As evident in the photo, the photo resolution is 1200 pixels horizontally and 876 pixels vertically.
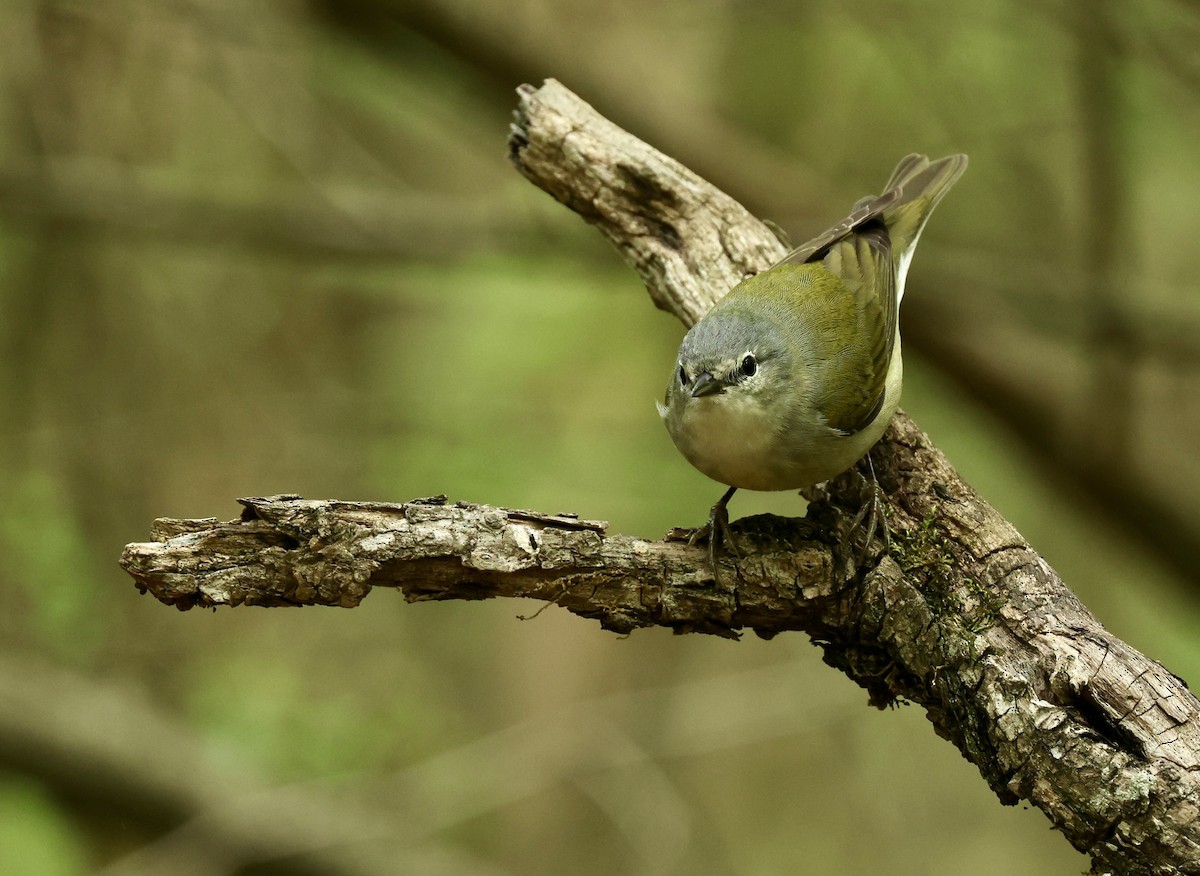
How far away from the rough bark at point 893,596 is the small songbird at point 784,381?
177mm

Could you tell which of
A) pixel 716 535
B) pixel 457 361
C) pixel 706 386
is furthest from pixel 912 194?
pixel 457 361

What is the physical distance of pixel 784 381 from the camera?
3.68 meters

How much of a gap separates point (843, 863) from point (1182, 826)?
24.5ft

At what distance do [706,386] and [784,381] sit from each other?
0.33m

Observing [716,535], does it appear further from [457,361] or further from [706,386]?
[457,361]

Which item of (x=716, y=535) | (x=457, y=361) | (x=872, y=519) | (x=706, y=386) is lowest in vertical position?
(x=872, y=519)

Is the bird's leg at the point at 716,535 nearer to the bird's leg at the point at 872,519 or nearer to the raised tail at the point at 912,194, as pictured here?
the bird's leg at the point at 872,519

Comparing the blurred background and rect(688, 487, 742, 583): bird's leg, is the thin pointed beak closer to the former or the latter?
rect(688, 487, 742, 583): bird's leg

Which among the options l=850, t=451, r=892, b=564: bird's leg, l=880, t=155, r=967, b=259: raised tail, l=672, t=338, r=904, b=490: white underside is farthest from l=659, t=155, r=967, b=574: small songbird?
l=880, t=155, r=967, b=259: raised tail

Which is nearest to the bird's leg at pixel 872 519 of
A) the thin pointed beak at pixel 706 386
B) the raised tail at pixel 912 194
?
the thin pointed beak at pixel 706 386

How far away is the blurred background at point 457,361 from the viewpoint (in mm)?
5910

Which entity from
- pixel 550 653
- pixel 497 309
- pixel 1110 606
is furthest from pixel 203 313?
pixel 1110 606

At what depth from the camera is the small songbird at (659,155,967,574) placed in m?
3.47

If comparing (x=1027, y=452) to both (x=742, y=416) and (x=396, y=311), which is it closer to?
(x=742, y=416)
